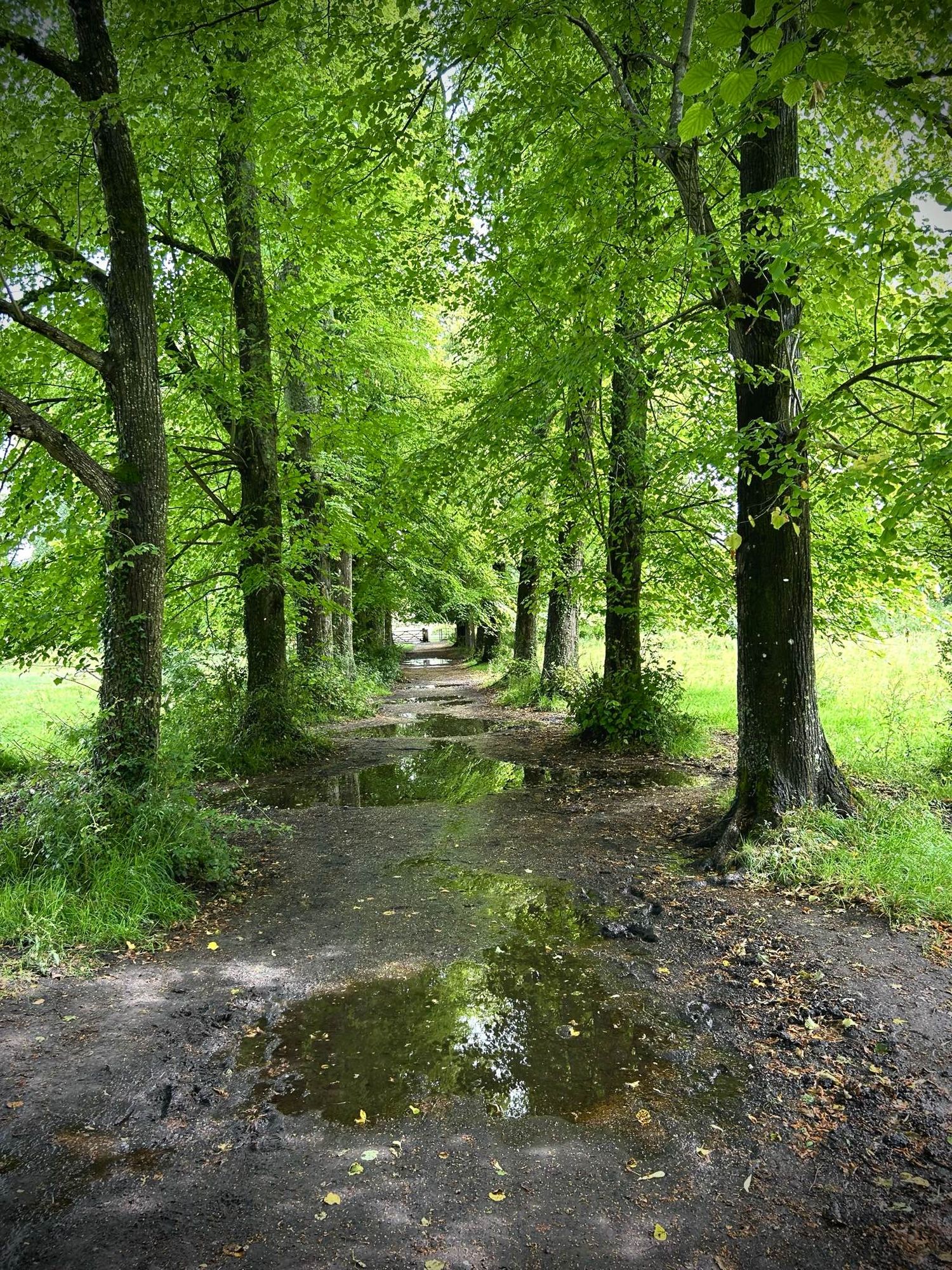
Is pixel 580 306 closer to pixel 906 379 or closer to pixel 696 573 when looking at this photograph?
pixel 906 379

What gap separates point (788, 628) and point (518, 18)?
5.44 metres

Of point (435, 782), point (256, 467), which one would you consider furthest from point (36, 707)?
point (435, 782)

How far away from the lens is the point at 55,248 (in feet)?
20.3

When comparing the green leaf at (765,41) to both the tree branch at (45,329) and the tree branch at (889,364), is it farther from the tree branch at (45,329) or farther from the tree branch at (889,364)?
the tree branch at (45,329)

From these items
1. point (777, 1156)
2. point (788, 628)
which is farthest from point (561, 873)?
point (777, 1156)

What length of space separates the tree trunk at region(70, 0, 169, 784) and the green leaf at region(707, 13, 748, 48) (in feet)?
17.6

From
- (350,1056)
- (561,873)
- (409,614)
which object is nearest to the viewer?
(350,1056)

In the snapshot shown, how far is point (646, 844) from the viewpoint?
6812 millimetres

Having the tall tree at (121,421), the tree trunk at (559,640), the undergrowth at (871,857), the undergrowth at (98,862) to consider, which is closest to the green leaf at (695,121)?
the undergrowth at (871,857)

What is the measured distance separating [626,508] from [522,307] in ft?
9.67

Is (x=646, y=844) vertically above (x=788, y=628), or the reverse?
(x=788, y=628)

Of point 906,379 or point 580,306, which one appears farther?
point 580,306

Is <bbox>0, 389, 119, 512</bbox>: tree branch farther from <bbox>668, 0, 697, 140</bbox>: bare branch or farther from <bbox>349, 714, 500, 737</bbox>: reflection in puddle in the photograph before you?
<bbox>349, 714, 500, 737</bbox>: reflection in puddle

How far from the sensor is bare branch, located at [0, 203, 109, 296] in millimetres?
6027
